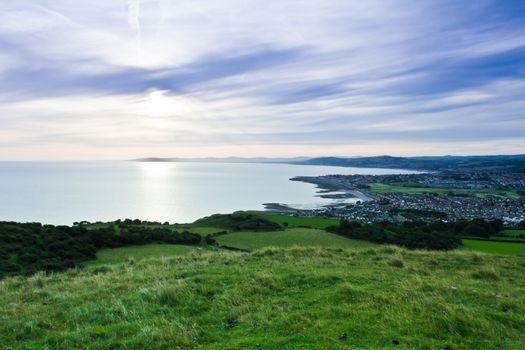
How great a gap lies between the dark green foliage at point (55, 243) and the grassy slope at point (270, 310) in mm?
9036

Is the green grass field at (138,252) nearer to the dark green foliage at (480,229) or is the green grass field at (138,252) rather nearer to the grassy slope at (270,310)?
the grassy slope at (270,310)

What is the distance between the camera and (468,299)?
34.8 feet

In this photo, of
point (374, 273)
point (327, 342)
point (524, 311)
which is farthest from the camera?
point (374, 273)

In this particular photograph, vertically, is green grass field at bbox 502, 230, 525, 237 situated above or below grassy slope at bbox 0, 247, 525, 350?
below

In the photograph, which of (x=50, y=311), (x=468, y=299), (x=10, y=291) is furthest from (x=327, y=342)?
(x=10, y=291)

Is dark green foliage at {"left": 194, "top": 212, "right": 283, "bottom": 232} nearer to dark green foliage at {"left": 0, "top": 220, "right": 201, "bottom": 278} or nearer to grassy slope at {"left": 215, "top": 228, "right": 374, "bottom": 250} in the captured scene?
grassy slope at {"left": 215, "top": 228, "right": 374, "bottom": 250}

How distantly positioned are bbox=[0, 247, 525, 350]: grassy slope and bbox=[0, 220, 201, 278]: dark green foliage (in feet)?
29.6

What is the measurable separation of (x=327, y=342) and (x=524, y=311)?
6.04 m

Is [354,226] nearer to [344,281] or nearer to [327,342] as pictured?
[344,281]

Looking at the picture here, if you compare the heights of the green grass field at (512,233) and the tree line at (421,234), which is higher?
the tree line at (421,234)

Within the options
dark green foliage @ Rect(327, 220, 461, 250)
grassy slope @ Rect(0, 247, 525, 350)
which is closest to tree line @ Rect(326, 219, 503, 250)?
dark green foliage @ Rect(327, 220, 461, 250)

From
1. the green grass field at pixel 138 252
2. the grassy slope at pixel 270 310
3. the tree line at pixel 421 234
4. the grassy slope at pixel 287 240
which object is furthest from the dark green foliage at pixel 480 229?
the green grass field at pixel 138 252

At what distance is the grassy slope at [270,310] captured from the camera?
7.78m

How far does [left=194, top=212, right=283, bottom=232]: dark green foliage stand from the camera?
5090cm
